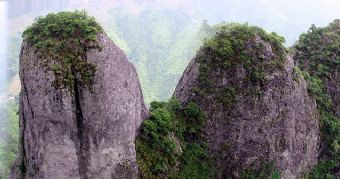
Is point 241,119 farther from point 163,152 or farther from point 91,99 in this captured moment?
point 91,99

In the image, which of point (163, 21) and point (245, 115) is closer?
point (245, 115)

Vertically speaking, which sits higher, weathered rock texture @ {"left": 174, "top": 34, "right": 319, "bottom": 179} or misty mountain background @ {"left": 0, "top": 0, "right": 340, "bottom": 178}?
misty mountain background @ {"left": 0, "top": 0, "right": 340, "bottom": 178}

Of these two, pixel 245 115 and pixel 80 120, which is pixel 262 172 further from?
pixel 80 120

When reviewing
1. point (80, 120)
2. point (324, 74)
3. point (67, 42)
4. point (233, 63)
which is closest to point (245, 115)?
point (233, 63)

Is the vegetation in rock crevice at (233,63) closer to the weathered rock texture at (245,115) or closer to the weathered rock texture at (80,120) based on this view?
the weathered rock texture at (245,115)

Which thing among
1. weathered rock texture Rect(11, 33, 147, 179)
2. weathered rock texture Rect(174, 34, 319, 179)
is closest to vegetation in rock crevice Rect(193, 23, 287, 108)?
weathered rock texture Rect(174, 34, 319, 179)

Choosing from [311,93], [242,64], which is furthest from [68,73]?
[311,93]

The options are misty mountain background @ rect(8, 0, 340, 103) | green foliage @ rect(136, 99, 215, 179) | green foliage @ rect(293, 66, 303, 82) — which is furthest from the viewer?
misty mountain background @ rect(8, 0, 340, 103)

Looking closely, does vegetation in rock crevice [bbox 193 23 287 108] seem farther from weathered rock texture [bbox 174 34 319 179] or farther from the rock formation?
the rock formation
